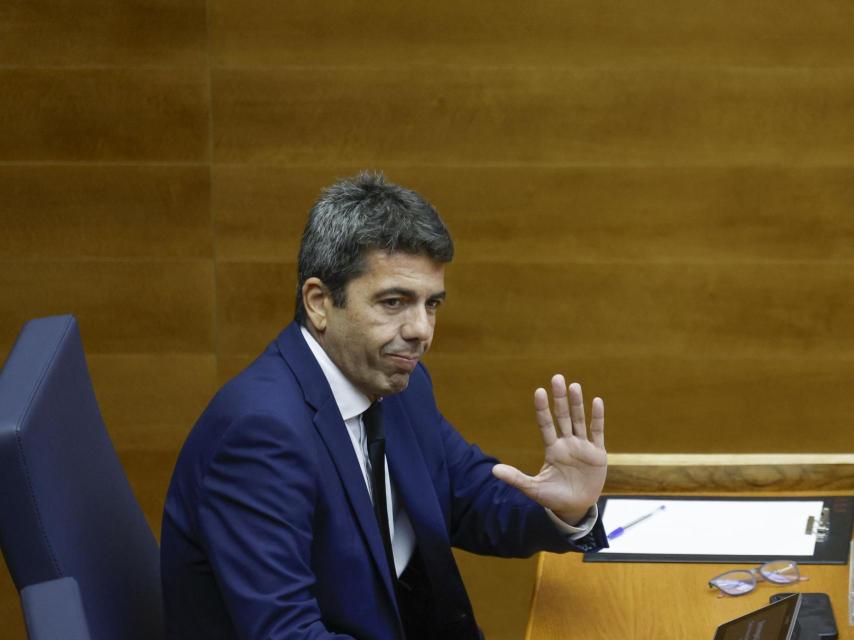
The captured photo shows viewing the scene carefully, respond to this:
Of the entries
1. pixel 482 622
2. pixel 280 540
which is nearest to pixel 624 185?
pixel 482 622

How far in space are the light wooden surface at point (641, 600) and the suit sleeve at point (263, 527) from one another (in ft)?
1.17

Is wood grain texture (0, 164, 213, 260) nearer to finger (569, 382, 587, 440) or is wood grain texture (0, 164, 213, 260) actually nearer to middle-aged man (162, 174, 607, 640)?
middle-aged man (162, 174, 607, 640)

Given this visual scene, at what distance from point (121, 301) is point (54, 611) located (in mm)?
1902

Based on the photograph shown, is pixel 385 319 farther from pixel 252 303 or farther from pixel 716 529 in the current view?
pixel 252 303

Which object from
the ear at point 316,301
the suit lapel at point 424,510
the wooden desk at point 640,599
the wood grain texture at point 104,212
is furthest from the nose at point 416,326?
the wood grain texture at point 104,212

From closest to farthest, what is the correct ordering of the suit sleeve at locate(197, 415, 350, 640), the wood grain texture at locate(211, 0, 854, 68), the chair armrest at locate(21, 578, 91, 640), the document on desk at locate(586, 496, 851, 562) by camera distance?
the chair armrest at locate(21, 578, 91, 640), the suit sleeve at locate(197, 415, 350, 640), the document on desk at locate(586, 496, 851, 562), the wood grain texture at locate(211, 0, 854, 68)

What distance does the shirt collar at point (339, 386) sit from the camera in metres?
1.91

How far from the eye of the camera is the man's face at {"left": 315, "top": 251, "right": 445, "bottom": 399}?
1.84 metres

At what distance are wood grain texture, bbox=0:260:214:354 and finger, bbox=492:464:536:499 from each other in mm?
1569

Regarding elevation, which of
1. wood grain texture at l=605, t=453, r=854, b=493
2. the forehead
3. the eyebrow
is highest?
the forehead

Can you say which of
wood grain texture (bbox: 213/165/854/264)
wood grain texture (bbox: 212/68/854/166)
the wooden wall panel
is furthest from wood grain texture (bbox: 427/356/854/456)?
wood grain texture (bbox: 212/68/854/166)

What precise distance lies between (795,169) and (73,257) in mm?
1836

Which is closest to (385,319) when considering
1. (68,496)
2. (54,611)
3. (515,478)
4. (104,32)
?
(515,478)

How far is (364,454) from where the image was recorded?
6.48 ft
